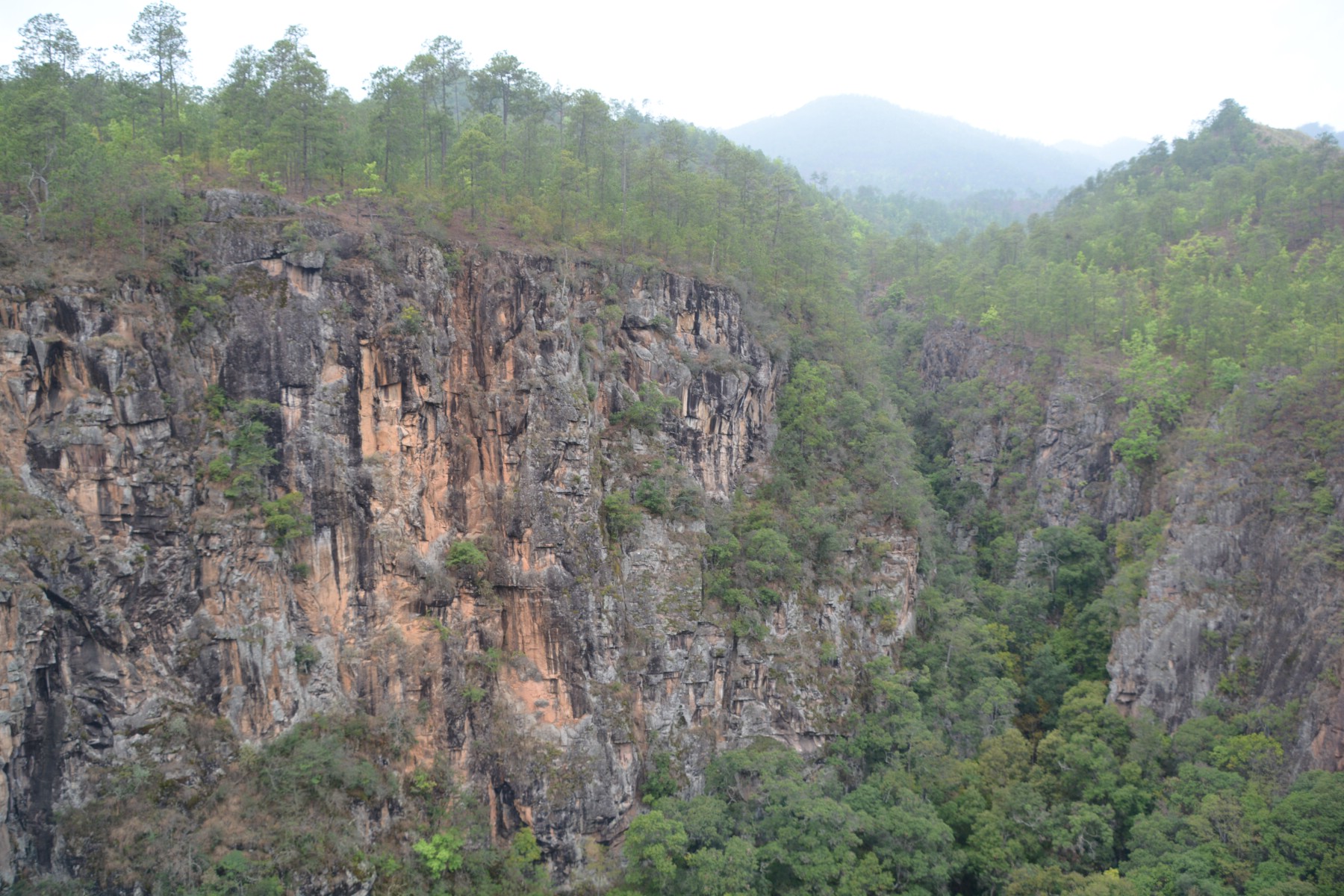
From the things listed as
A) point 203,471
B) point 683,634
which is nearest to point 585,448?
point 683,634

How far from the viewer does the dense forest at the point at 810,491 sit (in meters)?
23.4

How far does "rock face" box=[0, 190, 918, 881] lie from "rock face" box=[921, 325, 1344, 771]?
1418cm

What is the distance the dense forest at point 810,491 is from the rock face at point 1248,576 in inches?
13.4

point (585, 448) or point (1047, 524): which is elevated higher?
point (585, 448)

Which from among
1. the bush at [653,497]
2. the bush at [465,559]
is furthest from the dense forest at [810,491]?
the bush at [465,559]

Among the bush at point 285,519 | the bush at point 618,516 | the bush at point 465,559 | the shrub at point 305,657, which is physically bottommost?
the shrub at point 305,657

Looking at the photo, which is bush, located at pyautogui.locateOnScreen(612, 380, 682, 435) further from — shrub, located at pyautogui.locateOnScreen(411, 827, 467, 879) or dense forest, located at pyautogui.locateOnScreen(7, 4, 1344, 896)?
shrub, located at pyautogui.locateOnScreen(411, 827, 467, 879)

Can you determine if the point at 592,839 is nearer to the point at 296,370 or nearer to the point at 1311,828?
the point at 296,370

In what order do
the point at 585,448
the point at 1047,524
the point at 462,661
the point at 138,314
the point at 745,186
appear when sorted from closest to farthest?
the point at 138,314, the point at 462,661, the point at 585,448, the point at 1047,524, the point at 745,186

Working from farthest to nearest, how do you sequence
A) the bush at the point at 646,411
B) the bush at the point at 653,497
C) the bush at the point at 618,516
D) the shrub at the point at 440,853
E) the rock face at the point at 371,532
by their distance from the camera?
the bush at the point at 646,411, the bush at the point at 653,497, the bush at the point at 618,516, the shrub at the point at 440,853, the rock face at the point at 371,532

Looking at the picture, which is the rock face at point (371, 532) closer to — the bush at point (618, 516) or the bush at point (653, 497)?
the bush at point (653, 497)

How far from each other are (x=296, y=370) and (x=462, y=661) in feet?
37.2

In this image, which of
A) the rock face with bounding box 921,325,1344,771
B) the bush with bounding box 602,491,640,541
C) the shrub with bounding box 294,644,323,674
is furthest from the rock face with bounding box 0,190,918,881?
the rock face with bounding box 921,325,1344,771

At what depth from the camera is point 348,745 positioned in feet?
80.6
